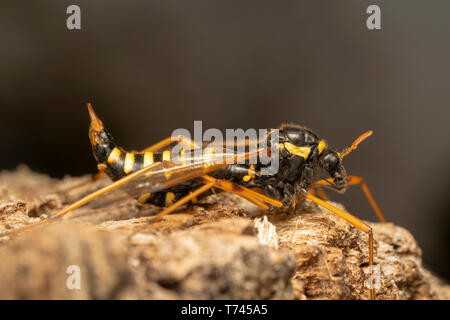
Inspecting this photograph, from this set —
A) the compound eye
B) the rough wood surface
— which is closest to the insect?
the compound eye

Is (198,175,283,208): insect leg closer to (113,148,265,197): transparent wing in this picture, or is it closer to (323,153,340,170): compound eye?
(113,148,265,197): transparent wing

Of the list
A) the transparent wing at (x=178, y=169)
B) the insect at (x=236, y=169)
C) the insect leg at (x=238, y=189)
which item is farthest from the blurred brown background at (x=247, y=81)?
the insect leg at (x=238, y=189)

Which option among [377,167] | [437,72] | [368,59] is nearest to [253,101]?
[368,59]

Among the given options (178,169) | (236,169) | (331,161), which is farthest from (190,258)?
(331,161)

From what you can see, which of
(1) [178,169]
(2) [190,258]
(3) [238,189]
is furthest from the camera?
(3) [238,189]

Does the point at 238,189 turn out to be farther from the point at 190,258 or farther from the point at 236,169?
the point at 190,258
